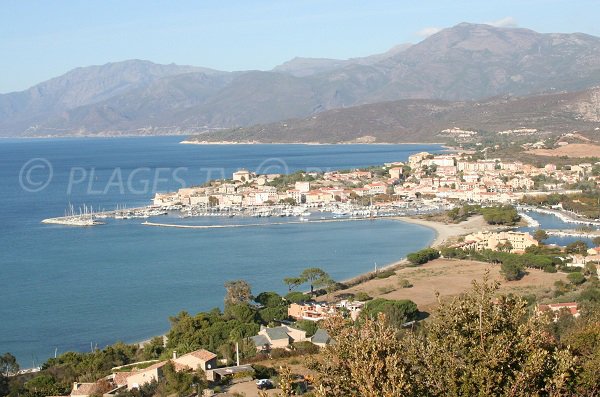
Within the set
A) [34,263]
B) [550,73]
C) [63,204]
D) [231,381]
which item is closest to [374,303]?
[231,381]

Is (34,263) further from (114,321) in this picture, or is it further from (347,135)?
(347,135)

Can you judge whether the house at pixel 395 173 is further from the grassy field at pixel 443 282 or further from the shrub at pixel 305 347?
the shrub at pixel 305 347

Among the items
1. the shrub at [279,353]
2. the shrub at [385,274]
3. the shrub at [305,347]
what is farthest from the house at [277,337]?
the shrub at [385,274]

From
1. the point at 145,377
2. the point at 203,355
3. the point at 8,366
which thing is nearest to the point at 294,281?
the point at 8,366

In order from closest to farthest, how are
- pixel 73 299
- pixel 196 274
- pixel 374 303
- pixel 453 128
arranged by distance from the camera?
pixel 374 303, pixel 73 299, pixel 196 274, pixel 453 128

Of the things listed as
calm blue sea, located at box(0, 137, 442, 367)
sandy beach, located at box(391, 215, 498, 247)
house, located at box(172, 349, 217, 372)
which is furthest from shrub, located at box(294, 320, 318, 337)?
sandy beach, located at box(391, 215, 498, 247)

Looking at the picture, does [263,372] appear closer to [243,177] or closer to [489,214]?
[489,214]
